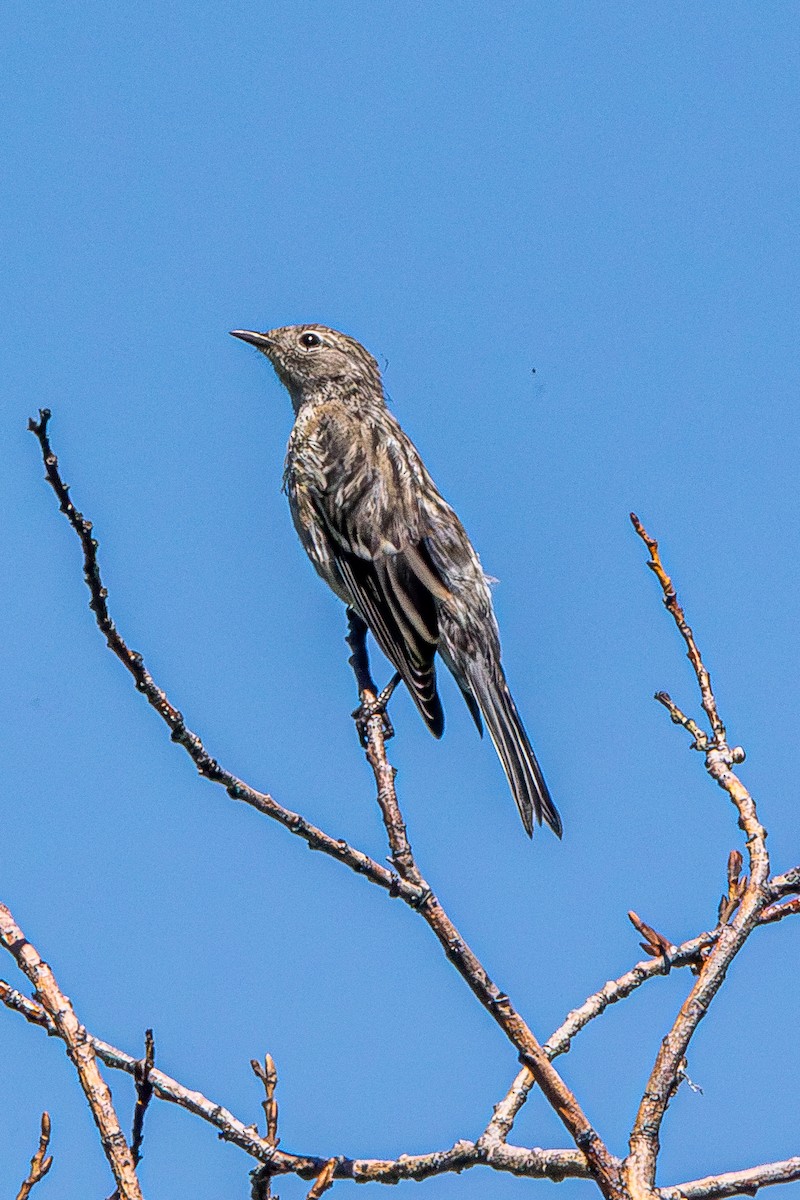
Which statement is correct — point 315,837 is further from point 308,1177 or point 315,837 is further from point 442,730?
point 442,730

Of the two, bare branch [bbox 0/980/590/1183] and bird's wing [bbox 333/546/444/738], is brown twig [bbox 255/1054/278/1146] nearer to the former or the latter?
bare branch [bbox 0/980/590/1183]

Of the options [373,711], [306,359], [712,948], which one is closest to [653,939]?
[712,948]

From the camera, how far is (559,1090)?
364cm

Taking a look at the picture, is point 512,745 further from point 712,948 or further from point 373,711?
point 712,948

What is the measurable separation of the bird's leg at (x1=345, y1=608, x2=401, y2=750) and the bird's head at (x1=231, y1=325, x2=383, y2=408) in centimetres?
249

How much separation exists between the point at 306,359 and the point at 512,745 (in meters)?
3.76

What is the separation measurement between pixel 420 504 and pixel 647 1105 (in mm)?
5617

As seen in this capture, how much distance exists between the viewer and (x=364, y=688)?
7.06 meters

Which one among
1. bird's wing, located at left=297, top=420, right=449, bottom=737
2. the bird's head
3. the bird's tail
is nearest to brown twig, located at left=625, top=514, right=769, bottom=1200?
the bird's tail

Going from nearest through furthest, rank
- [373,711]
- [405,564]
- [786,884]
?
[786,884]
[373,711]
[405,564]

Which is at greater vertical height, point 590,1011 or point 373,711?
point 373,711

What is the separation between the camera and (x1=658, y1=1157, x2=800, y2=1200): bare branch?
11.4 feet

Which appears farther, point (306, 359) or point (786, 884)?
point (306, 359)

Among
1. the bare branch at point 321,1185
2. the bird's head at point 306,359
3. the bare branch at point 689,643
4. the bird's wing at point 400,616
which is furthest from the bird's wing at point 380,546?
the bare branch at point 321,1185
